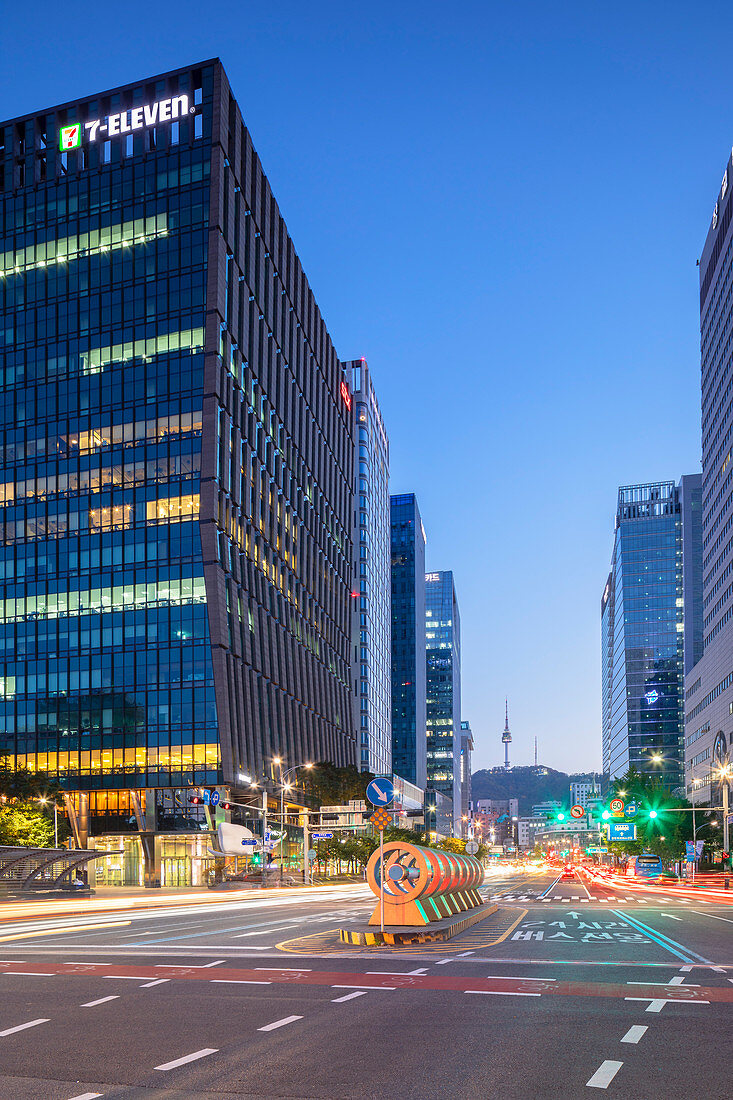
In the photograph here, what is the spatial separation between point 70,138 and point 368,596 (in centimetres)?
9277

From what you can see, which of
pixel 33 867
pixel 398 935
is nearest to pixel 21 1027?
pixel 398 935

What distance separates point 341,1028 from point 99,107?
111854 millimetres

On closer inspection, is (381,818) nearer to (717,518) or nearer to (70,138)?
(70,138)

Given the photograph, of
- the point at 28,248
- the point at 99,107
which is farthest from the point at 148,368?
the point at 99,107

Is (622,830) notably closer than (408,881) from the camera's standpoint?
No

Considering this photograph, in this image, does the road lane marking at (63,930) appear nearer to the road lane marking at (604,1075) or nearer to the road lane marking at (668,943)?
the road lane marking at (668,943)

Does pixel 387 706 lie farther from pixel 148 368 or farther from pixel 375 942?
pixel 375 942

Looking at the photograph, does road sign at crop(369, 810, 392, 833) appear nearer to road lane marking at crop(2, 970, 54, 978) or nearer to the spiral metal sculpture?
the spiral metal sculpture

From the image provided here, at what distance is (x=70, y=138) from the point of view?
106750mm

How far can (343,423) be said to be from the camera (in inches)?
6068

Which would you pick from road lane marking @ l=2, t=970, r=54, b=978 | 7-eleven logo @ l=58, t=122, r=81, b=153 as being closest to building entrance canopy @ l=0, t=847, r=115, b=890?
road lane marking @ l=2, t=970, r=54, b=978

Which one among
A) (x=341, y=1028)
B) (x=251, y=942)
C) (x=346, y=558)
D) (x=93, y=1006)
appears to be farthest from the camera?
(x=346, y=558)

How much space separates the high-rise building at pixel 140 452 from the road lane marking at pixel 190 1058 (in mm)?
82143

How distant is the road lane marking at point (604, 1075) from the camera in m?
9.80
